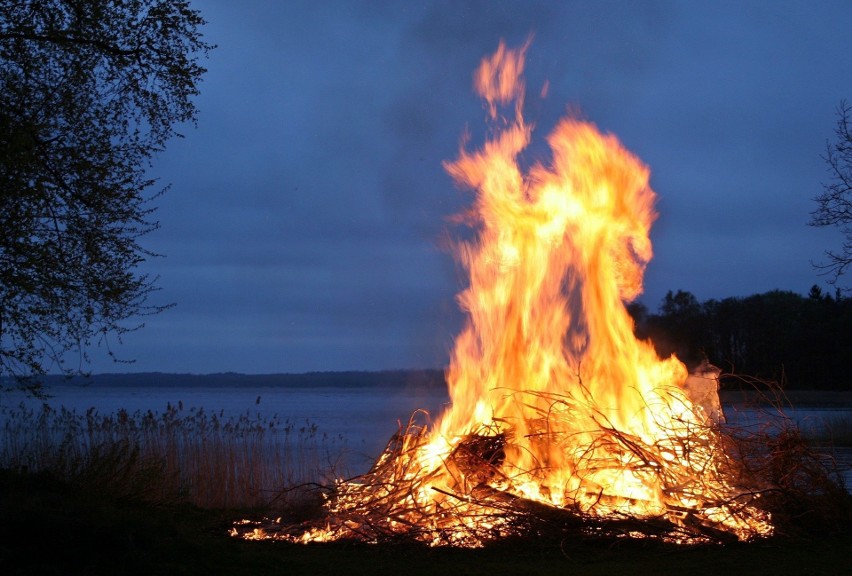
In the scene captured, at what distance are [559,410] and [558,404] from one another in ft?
1.50

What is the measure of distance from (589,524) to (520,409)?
5.73 feet

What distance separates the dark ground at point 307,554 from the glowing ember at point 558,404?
293 millimetres

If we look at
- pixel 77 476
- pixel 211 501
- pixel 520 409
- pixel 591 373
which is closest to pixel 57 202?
pixel 77 476

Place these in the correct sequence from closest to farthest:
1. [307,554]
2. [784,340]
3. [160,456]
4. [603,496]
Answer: [307,554]
[603,496]
[160,456]
[784,340]

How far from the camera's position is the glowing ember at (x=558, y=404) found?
7258mm

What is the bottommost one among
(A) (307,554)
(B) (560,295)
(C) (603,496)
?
(A) (307,554)

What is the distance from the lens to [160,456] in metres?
11.9

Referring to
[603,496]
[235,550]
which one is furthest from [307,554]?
[603,496]

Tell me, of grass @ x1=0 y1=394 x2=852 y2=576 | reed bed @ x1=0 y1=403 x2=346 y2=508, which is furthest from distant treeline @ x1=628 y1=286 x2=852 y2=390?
grass @ x1=0 y1=394 x2=852 y2=576

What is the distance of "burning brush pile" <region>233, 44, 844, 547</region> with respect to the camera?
723 centimetres

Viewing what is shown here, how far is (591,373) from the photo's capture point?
8.80 metres

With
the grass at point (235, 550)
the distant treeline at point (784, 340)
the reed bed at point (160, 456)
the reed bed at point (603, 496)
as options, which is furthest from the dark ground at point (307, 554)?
the distant treeline at point (784, 340)

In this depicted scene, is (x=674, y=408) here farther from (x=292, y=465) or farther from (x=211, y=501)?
(x=292, y=465)

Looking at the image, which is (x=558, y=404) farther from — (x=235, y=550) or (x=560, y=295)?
(x=235, y=550)
